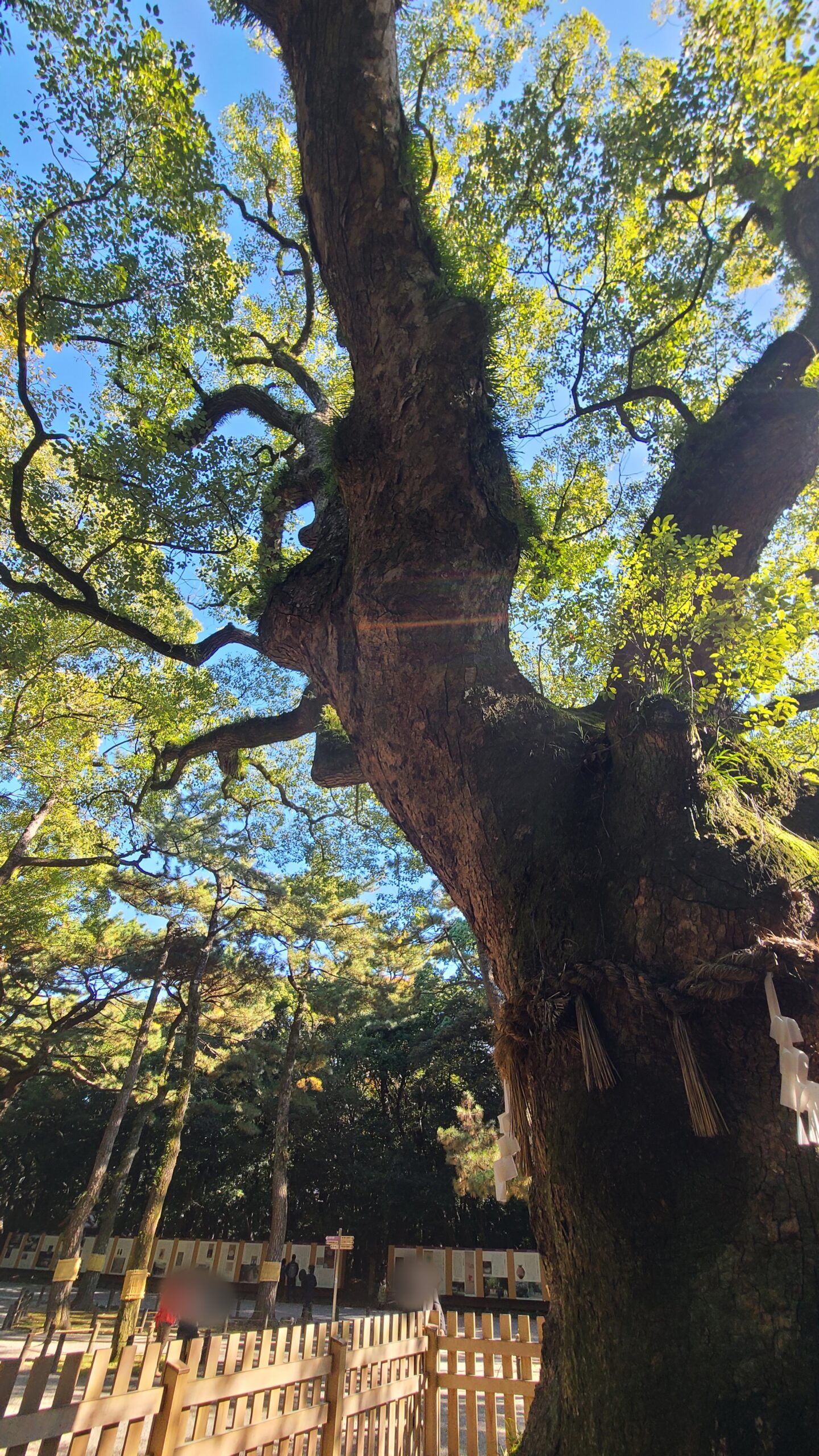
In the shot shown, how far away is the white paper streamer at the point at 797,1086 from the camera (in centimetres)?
162

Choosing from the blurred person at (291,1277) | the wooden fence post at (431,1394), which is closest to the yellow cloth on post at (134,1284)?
the wooden fence post at (431,1394)

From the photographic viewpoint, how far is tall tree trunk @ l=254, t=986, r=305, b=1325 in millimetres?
10688

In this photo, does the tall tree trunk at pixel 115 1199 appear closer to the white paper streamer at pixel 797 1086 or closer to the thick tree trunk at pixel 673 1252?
Result: the thick tree trunk at pixel 673 1252

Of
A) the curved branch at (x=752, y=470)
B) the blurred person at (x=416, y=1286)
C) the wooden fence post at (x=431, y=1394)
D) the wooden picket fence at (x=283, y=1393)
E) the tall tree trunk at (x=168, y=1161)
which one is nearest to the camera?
the wooden picket fence at (x=283, y=1393)

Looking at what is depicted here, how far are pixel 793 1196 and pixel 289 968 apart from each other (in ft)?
41.9

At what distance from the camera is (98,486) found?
5.60 meters

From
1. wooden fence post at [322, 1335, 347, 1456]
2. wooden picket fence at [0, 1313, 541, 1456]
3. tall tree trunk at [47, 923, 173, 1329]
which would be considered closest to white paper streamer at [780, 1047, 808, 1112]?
wooden picket fence at [0, 1313, 541, 1456]

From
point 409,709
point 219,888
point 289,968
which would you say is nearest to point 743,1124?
point 409,709

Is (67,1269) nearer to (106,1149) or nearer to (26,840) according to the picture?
(26,840)

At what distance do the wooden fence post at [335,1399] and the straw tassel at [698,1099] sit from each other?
2653mm

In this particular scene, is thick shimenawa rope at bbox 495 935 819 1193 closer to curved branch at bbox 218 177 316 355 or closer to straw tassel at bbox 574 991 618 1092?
straw tassel at bbox 574 991 618 1092

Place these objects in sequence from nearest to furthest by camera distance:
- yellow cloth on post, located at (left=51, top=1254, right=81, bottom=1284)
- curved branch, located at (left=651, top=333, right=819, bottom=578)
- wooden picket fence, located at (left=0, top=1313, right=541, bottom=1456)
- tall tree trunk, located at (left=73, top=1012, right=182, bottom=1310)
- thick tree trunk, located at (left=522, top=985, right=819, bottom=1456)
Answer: thick tree trunk, located at (left=522, top=985, right=819, bottom=1456) → wooden picket fence, located at (left=0, top=1313, right=541, bottom=1456) → curved branch, located at (left=651, top=333, right=819, bottom=578) → yellow cloth on post, located at (left=51, top=1254, right=81, bottom=1284) → tall tree trunk, located at (left=73, top=1012, right=182, bottom=1310)

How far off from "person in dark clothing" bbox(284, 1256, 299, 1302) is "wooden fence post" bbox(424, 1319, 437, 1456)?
1293 cm

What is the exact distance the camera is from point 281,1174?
1233cm
